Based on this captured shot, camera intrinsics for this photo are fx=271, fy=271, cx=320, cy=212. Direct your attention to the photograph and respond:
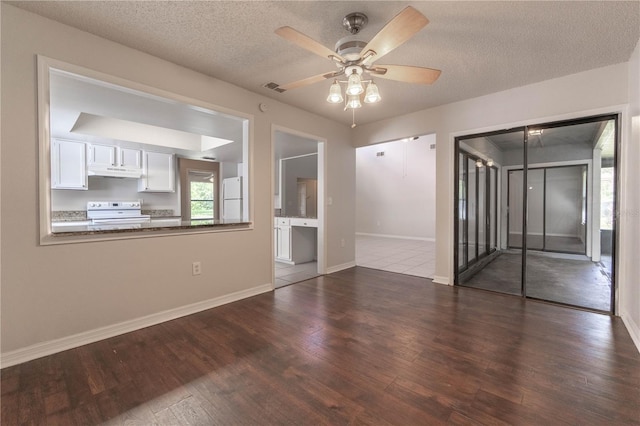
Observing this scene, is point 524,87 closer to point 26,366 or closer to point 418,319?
point 418,319

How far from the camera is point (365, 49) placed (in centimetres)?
181

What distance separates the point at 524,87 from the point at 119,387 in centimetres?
473

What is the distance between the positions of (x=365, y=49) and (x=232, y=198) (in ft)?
16.3

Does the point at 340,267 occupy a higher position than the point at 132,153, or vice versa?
the point at 132,153

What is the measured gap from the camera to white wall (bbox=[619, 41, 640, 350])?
2297 millimetres

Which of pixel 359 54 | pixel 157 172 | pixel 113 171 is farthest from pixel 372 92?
pixel 157 172

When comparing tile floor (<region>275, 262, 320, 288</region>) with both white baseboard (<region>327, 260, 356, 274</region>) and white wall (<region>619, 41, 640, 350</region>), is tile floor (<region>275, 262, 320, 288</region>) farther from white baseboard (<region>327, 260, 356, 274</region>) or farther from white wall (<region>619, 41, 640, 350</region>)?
white wall (<region>619, 41, 640, 350</region>)

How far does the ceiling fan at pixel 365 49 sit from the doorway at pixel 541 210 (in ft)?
7.09

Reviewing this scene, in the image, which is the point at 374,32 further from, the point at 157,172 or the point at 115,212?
the point at 115,212

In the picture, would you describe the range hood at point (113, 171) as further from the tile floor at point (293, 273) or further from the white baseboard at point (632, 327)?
the white baseboard at point (632, 327)

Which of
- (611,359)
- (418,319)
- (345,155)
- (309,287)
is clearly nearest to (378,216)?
(345,155)

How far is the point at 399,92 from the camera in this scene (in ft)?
11.0

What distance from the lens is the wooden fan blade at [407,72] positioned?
199cm

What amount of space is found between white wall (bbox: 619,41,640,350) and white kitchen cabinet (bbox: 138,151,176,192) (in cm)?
669
